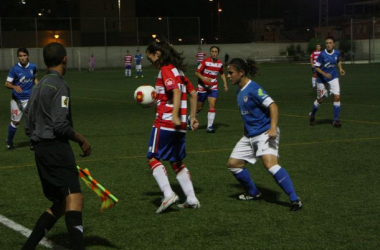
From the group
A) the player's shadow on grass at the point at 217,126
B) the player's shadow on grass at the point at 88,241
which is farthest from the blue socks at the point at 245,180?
the player's shadow on grass at the point at 217,126

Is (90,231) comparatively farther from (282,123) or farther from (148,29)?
(148,29)

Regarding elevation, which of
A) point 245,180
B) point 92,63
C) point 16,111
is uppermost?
point 92,63

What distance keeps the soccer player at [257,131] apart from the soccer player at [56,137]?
8.89 feet

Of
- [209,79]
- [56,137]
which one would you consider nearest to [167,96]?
[56,137]

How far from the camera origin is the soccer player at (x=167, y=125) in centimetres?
740

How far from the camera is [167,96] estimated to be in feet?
24.6

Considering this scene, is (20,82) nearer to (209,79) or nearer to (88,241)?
(209,79)

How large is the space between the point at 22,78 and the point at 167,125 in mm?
6658

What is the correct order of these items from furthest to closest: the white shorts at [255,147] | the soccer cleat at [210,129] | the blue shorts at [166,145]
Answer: the soccer cleat at [210,129] → the white shorts at [255,147] → the blue shorts at [166,145]

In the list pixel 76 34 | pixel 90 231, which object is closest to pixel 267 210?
pixel 90 231

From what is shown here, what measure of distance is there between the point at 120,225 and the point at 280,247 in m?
1.84

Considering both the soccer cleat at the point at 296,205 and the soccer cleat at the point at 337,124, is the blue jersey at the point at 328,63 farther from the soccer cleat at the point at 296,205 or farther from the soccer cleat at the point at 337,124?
the soccer cleat at the point at 296,205

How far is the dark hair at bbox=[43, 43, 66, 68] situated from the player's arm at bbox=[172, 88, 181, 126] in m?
2.02

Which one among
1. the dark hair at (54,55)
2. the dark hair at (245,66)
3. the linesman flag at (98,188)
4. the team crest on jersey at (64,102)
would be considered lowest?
the linesman flag at (98,188)
